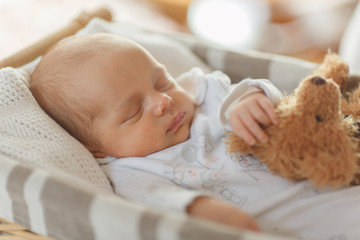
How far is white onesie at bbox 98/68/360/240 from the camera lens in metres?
0.69

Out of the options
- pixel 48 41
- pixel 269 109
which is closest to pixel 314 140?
pixel 269 109

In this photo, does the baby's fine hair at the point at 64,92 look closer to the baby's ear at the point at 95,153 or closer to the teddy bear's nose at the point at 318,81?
the baby's ear at the point at 95,153

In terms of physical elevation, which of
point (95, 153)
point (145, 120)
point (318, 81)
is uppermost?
point (318, 81)

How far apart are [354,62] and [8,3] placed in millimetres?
1911

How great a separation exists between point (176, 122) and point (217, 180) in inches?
6.7

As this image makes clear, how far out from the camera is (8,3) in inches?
89.7

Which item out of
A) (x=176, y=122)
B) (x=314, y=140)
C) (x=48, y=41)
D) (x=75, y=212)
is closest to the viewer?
(x=75, y=212)

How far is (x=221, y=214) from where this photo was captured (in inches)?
22.7

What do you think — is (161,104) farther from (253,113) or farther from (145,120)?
(253,113)

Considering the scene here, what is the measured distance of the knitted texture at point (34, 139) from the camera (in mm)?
684

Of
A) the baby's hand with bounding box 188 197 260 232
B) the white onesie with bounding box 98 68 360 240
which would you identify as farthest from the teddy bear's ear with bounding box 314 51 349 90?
the baby's hand with bounding box 188 197 260 232

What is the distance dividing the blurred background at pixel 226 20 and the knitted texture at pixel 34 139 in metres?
1.17

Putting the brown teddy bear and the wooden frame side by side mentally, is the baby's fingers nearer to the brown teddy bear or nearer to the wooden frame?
the brown teddy bear

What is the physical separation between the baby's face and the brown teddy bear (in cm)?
23
